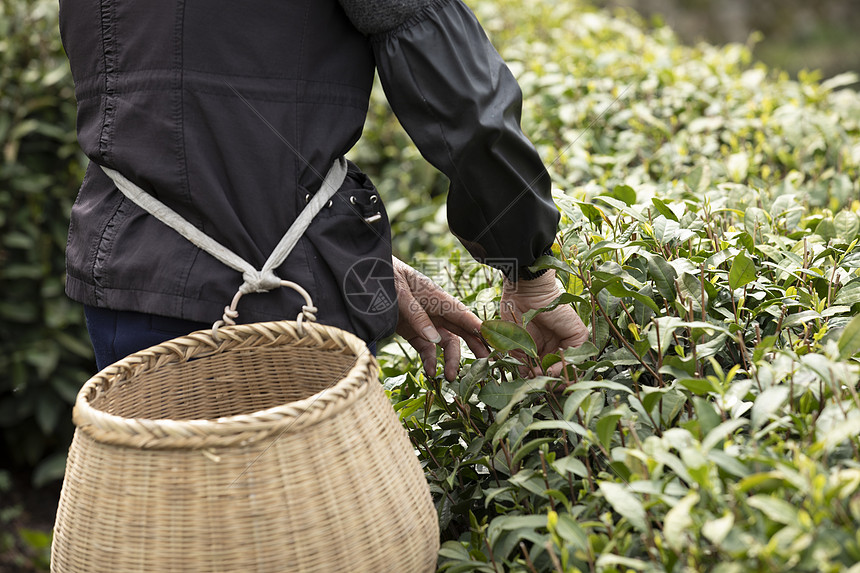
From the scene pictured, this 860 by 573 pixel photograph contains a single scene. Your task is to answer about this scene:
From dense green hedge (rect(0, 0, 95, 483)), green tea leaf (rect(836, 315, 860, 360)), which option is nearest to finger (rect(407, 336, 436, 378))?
green tea leaf (rect(836, 315, 860, 360))

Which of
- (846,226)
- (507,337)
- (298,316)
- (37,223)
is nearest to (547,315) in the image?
(507,337)

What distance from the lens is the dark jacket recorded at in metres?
1.32

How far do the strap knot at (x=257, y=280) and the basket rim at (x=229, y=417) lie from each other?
0.21 ft

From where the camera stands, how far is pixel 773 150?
268 centimetres

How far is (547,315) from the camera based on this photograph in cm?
157

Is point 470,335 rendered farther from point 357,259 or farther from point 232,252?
point 232,252


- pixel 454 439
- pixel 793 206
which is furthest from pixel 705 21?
pixel 454 439

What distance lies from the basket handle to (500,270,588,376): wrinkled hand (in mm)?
449

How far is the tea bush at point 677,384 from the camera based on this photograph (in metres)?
0.98

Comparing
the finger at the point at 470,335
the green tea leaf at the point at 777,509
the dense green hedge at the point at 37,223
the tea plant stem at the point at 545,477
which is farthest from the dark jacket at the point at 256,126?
the dense green hedge at the point at 37,223

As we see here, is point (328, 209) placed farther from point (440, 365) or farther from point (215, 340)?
point (440, 365)

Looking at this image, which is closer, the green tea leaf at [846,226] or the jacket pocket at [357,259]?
the jacket pocket at [357,259]

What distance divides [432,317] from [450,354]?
0.29 feet

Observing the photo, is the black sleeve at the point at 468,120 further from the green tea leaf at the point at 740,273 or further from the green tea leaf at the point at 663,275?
the green tea leaf at the point at 740,273
